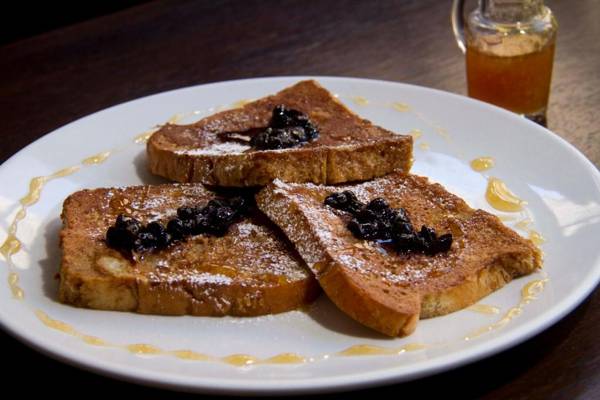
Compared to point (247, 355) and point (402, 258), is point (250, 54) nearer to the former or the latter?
point (402, 258)

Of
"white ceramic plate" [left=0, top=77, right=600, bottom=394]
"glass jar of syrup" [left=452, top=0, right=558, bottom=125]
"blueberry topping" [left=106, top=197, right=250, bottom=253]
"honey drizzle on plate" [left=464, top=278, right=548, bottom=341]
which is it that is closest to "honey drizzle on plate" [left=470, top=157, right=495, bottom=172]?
"white ceramic plate" [left=0, top=77, right=600, bottom=394]

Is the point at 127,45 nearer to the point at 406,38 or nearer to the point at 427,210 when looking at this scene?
the point at 406,38

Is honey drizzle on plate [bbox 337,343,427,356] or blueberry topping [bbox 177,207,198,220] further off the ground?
blueberry topping [bbox 177,207,198,220]

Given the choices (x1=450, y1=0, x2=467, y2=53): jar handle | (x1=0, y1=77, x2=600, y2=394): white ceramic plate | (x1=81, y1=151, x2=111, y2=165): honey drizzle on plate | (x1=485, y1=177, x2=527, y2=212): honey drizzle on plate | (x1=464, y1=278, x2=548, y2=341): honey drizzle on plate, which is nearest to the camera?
(x1=0, y1=77, x2=600, y2=394): white ceramic plate

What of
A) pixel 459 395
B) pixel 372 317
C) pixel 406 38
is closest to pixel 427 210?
pixel 372 317

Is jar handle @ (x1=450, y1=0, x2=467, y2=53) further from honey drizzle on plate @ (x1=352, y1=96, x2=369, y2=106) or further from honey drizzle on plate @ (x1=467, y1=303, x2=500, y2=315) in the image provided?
honey drizzle on plate @ (x1=467, y1=303, x2=500, y2=315)

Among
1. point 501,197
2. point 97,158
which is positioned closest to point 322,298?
point 501,197

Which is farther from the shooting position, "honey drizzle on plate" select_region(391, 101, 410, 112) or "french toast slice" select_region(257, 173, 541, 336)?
"honey drizzle on plate" select_region(391, 101, 410, 112)
